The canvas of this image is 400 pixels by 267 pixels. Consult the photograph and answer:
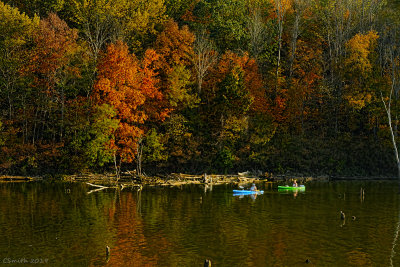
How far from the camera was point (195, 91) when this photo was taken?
88625 millimetres

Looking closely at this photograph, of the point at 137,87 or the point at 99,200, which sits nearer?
the point at 99,200

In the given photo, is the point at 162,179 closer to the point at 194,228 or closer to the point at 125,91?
the point at 125,91

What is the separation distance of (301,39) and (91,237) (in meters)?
77.1

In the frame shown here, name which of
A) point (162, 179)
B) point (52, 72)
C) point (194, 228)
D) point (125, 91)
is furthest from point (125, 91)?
point (194, 228)

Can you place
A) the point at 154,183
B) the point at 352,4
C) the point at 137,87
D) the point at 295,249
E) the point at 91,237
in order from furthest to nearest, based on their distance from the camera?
the point at 352,4, the point at 137,87, the point at 154,183, the point at 91,237, the point at 295,249

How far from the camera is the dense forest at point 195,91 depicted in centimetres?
7900

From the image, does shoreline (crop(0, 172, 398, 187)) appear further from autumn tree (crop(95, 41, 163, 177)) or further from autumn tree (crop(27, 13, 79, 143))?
autumn tree (crop(27, 13, 79, 143))

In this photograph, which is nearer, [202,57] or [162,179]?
[162,179]

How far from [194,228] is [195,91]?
50889 millimetres

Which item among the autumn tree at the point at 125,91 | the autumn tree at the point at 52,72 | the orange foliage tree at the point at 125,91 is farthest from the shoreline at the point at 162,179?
the autumn tree at the point at 52,72

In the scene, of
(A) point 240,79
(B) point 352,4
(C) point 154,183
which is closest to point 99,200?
(C) point 154,183

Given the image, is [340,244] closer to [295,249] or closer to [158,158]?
[295,249]

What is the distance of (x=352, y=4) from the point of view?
99.6m

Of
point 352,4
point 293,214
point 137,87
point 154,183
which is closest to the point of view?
point 293,214
